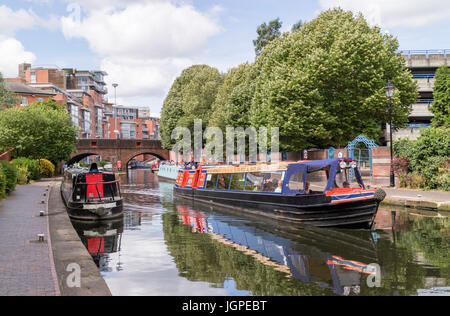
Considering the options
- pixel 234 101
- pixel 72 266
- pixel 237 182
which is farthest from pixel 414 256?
pixel 234 101

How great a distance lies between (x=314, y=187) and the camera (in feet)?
58.7

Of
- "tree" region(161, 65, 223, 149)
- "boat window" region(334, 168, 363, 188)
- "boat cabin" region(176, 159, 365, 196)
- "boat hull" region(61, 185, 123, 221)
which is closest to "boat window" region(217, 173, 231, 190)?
"boat cabin" region(176, 159, 365, 196)

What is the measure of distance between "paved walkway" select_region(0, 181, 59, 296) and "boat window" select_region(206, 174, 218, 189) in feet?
33.2

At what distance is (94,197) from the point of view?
18.8 metres

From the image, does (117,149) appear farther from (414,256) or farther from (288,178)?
(414,256)

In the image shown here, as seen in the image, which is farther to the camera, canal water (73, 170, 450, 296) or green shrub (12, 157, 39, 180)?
green shrub (12, 157, 39, 180)

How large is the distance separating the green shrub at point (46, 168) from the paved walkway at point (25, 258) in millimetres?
30708

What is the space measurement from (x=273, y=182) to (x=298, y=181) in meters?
1.87

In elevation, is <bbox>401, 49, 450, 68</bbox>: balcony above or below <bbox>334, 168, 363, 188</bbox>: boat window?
above

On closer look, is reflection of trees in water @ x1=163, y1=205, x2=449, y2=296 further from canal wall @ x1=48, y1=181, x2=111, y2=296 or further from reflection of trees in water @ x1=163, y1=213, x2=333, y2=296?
canal wall @ x1=48, y1=181, x2=111, y2=296

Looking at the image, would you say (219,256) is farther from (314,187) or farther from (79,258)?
(314,187)

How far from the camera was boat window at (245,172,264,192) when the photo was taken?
18.9 metres

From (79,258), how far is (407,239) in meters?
9.24

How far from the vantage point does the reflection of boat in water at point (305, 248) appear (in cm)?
944
